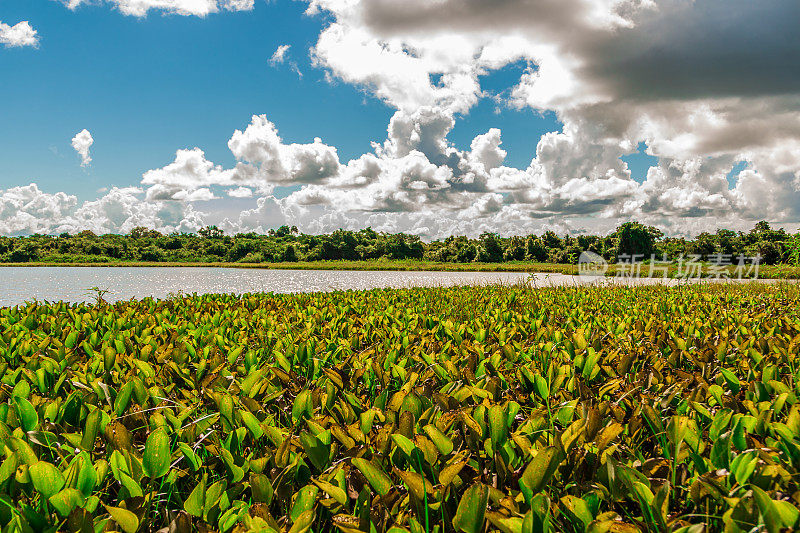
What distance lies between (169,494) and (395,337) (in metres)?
1.94

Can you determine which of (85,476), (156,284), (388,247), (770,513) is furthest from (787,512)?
(388,247)

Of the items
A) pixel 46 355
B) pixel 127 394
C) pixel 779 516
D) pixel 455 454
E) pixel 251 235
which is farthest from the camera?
pixel 251 235

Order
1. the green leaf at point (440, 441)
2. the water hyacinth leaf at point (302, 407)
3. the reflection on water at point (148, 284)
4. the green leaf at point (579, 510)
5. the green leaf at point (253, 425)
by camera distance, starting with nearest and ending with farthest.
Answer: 1. the green leaf at point (579, 510)
2. the green leaf at point (440, 441)
3. the green leaf at point (253, 425)
4. the water hyacinth leaf at point (302, 407)
5. the reflection on water at point (148, 284)

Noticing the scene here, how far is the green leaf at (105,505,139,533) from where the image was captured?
862mm

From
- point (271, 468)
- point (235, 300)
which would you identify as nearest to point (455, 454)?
point (271, 468)

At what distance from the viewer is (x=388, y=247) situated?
56.9 m

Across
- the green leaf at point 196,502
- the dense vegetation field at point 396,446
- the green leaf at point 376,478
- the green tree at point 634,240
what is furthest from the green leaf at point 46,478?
the green tree at point 634,240

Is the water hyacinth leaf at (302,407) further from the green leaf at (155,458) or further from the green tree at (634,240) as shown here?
the green tree at (634,240)

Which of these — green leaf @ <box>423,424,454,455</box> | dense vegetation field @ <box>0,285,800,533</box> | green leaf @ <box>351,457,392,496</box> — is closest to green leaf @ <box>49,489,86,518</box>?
dense vegetation field @ <box>0,285,800,533</box>

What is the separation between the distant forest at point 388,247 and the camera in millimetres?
48375

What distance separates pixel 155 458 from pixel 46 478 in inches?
8.7

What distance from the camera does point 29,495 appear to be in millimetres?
1046

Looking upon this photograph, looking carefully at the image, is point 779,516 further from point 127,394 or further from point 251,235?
point 251,235

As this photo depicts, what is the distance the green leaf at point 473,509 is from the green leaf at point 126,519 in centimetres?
69
